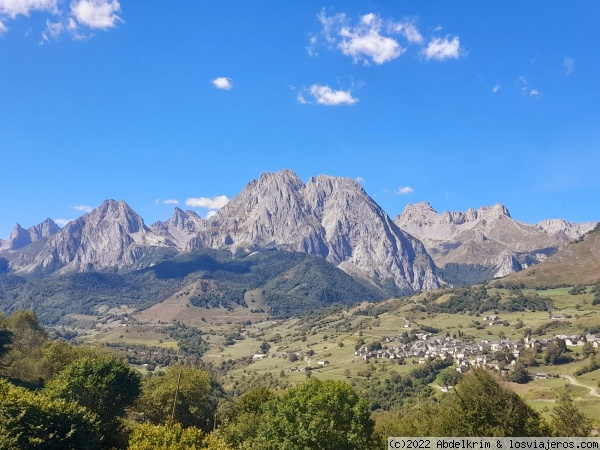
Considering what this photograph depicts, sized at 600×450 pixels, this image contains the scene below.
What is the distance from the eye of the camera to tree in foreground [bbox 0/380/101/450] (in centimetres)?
3603

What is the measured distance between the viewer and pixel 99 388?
63.2 m

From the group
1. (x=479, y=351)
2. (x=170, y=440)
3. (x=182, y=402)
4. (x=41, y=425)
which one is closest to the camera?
(x=41, y=425)

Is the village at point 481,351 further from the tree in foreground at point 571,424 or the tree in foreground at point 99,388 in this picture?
the tree in foreground at point 99,388

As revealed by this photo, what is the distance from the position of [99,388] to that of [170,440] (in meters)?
29.5

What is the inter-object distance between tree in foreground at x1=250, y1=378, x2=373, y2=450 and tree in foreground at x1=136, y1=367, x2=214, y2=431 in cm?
2137

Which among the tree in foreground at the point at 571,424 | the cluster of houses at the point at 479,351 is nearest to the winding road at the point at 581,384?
the cluster of houses at the point at 479,351

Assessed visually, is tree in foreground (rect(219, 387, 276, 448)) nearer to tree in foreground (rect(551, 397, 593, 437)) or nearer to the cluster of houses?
tree in foreground (rect(551, 397, 593, 437))

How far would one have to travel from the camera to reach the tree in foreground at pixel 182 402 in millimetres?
71938

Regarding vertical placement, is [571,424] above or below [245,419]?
above

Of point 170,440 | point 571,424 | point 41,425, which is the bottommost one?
point 571,424

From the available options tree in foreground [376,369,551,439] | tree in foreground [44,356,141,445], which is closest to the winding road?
tree in foreground [376,369,551,439]

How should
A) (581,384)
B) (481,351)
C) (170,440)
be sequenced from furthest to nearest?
(481,351) → (581,384) → (170,440)

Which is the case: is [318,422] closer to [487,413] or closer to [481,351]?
[487,413]

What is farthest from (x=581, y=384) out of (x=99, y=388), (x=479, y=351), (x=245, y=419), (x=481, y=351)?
(x=99, y=388)
